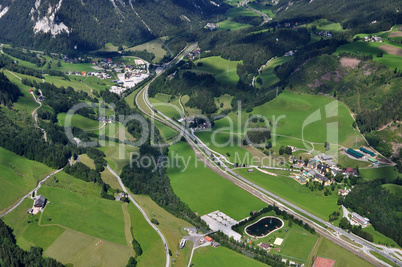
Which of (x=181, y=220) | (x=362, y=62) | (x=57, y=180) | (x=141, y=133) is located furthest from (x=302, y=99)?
(x=57, y=180)

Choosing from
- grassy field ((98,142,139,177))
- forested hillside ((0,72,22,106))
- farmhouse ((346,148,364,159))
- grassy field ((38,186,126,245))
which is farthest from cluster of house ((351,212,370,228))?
forested hillside ((0,72,22,106))

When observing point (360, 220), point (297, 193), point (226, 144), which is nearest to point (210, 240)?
point (297, 193)

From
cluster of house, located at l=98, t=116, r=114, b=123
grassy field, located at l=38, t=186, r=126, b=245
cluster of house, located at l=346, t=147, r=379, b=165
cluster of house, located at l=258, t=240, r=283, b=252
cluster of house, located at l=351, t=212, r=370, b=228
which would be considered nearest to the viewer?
cluster of house, located at l=258, t=240, r=283, b=252

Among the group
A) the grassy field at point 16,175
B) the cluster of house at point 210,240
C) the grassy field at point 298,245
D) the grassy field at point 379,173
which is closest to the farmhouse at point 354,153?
the grassy field at point 379,173

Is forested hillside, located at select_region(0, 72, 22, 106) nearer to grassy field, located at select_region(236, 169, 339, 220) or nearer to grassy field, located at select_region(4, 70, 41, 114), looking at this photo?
grassy field, located at select_region(4, 70, 41, 114)

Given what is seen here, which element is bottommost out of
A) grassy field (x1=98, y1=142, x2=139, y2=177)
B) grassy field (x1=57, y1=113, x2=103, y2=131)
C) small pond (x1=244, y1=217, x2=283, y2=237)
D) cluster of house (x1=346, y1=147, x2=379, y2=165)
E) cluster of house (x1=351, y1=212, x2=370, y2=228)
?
small pond (x1=244, y1=217, x2=283, y2=237)

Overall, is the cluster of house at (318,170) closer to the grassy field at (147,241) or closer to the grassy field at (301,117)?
the grassy field at (301,117)
